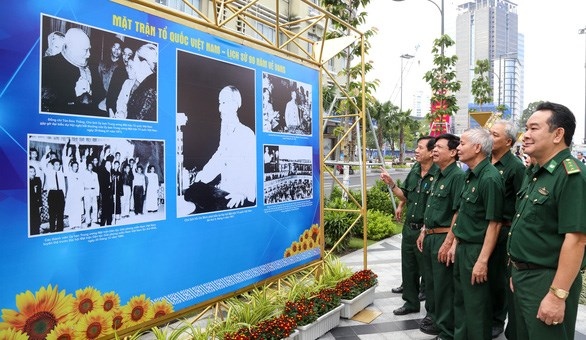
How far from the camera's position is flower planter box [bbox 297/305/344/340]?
3.53 metres

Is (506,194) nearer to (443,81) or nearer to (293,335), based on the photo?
(293,335)

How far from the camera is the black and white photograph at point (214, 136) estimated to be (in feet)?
9.88

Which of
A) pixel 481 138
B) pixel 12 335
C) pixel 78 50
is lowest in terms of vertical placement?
pixel 12 335

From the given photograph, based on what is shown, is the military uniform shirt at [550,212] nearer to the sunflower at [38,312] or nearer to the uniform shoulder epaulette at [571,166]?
the uniform shoulder epaulette at [571,166]

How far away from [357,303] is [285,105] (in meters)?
2.22

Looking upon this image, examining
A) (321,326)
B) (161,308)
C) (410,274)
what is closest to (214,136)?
(161,308)

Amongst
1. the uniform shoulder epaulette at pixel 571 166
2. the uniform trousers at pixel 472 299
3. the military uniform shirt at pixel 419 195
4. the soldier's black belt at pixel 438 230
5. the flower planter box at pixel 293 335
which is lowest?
the flower planter box at pixel 293 335

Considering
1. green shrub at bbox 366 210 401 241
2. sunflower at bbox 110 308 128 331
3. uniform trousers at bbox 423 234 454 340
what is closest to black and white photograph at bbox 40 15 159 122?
sunflower at bbox 110 308 128 331

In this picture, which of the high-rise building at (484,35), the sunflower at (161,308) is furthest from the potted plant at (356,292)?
the high-rise building at (484,35)

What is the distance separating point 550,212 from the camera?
2295 mm

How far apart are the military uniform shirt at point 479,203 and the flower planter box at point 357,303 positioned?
1458 mm

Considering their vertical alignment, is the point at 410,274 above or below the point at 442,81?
below

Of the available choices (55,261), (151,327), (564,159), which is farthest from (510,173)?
(55,261)

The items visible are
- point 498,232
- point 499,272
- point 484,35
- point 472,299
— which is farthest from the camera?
point 484,35
